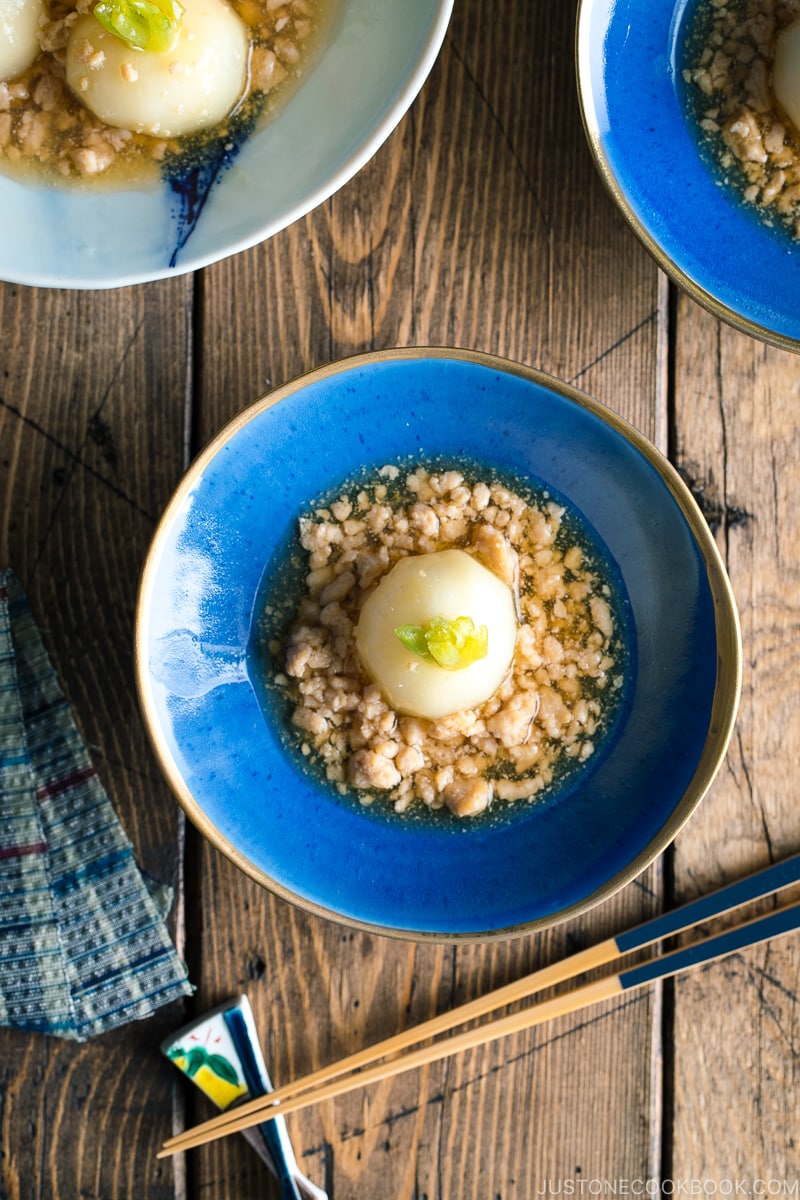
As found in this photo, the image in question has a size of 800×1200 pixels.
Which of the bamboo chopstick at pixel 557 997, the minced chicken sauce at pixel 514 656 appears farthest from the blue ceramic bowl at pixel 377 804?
the bamboo chopstick at pixel 557 997

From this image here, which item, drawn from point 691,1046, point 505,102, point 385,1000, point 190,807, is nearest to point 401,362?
point 505,102

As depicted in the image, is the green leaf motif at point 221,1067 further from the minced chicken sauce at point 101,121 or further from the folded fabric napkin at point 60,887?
the minced chicken sauce at point 101,121

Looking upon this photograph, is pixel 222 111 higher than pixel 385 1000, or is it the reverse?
pixel 222 111

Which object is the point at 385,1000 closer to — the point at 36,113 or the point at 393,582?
the point at 393,582

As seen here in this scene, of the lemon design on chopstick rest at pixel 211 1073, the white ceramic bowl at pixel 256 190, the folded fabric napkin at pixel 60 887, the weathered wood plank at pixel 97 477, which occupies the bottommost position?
the lemon design on chopstick rest at pixel 211 1073

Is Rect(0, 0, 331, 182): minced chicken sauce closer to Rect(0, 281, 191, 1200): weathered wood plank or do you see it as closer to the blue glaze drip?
the blue glaze drip

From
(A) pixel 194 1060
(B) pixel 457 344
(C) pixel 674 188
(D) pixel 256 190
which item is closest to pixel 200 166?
(D) pixel 256 190

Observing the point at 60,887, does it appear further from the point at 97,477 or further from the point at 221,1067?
the point at 97,477
